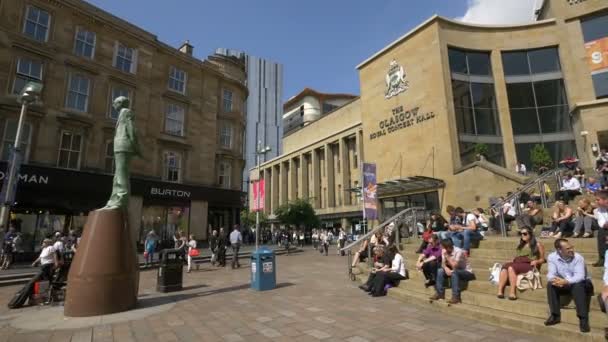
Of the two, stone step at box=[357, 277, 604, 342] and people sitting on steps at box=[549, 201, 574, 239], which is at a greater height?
people sitting on steps at box=[549, 201, 574, 239]

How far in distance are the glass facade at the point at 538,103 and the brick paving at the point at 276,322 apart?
24.5 m

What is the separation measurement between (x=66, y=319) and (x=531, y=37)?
34.2 metres

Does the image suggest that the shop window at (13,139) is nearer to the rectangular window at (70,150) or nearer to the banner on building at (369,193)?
the rectangular window at (70,150)

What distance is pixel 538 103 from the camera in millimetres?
26328

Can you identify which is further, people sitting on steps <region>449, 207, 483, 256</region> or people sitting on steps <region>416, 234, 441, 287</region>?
people sitting on steps <region>449, 207, 483, 256</region>

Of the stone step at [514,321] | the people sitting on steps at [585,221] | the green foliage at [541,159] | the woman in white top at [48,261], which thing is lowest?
the stone step at [514,321]

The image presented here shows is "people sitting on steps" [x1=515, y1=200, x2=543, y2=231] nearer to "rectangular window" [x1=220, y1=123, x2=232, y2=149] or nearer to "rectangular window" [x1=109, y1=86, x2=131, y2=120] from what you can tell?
"rectangular window" [x1=109, y1=86, x2=131, y2=120]

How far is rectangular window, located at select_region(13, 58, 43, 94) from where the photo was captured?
16.8m

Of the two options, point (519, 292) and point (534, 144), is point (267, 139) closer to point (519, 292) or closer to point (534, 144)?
point (534, 144)

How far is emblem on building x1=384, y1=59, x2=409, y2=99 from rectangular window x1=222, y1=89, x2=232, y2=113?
14012 mm

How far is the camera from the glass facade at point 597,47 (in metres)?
23.8

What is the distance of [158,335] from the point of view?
5.34 meters

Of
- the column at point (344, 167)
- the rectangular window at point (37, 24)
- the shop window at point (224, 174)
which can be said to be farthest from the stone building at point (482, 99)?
the rectangular window at point (37, 24)

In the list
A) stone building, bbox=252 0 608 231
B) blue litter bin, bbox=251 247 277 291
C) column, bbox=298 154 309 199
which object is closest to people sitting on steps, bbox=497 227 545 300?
blue litter bin, bbox=251 247 277 291
